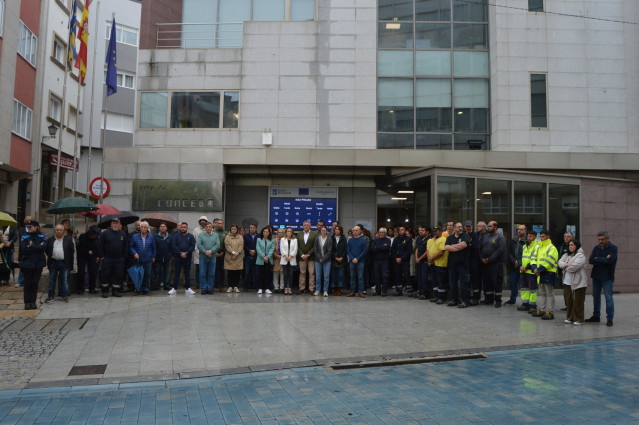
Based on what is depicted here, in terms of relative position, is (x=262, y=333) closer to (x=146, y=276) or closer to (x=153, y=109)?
(x=146, y=276)

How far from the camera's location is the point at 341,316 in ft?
33.2

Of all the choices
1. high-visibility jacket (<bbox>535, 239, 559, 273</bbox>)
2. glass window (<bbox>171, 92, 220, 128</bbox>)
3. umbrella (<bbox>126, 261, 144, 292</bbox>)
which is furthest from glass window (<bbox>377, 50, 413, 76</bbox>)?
umbrella (<bbox>126, 261, 144, 292</bbox>)

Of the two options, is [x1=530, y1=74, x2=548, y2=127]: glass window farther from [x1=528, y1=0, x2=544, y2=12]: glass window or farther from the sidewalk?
the sidewalk

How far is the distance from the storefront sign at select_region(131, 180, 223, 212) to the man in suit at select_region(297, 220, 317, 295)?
4.30 metres

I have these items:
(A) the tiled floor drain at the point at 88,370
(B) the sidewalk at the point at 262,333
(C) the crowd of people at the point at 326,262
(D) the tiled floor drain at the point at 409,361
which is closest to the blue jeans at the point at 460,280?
(C) the crowd of people at the point at 326,262

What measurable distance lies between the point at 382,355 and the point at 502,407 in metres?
2.27

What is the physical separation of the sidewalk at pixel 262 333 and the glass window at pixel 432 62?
8909mm

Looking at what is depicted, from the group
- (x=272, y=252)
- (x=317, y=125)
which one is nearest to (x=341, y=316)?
(x=272, y=252)

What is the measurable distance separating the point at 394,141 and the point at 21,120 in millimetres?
17676

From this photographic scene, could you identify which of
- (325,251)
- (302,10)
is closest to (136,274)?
(325,251)

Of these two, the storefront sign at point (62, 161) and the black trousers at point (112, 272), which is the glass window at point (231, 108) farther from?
the storefront sign at point (62, 161)

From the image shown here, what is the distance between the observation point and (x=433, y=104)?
17.5m

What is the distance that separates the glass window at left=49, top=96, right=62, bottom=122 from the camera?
27.2m

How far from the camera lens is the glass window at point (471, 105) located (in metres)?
17.4
